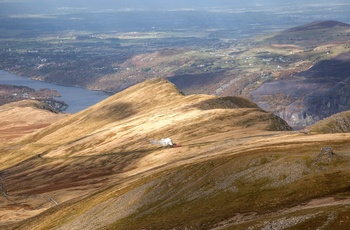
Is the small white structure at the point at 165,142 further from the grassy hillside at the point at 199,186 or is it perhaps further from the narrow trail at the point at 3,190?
the narrow trail at the point at 3,190

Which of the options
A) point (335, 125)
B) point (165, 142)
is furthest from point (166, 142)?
point (335, 125)

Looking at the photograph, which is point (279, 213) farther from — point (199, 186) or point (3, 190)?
point (3, 190)

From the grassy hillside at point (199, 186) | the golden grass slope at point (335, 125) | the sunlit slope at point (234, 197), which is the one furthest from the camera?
the golden grass slope at point (335, 125)

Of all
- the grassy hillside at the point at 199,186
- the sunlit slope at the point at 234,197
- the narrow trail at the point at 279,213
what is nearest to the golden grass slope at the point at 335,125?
the grassy hillside at the point at 199,186

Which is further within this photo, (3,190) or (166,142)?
(166,142)

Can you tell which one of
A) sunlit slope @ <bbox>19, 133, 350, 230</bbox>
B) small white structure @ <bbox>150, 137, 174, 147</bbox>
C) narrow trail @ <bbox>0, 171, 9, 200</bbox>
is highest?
sunlit slope @ <bbox>19, 133, 350, 230</bbox>

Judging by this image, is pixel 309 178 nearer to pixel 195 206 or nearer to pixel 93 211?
pixel 195 206

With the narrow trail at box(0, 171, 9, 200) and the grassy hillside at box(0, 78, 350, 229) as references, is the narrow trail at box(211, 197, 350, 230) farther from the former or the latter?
the narrow trail at box(0, 171, 9, 200)

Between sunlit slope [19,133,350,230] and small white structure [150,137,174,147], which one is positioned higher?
sunlit slope [19,133,350,230]

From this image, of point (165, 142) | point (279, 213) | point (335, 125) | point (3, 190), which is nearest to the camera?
point (279, 213)

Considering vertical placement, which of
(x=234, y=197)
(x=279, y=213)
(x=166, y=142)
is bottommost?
(x=166, y=142)

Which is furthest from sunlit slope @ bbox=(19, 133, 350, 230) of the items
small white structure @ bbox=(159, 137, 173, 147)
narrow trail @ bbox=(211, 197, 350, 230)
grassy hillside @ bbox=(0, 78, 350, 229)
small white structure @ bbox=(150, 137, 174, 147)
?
small white structure @ bbox=(159, 137, 173, 147)

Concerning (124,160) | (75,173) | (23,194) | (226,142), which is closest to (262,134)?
(226,142)

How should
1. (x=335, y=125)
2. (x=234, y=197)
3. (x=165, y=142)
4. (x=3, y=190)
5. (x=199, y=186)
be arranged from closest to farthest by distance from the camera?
(x=234, y=197), (x=199, y=186), (x=3, y=190), (x=165, y=142), (x=335, y=125)
